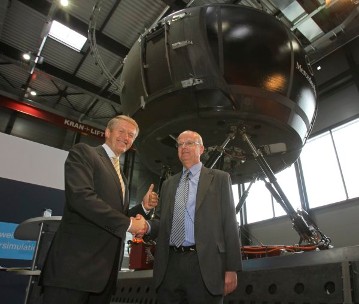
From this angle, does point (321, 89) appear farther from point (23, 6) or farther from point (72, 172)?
point (72, 172)

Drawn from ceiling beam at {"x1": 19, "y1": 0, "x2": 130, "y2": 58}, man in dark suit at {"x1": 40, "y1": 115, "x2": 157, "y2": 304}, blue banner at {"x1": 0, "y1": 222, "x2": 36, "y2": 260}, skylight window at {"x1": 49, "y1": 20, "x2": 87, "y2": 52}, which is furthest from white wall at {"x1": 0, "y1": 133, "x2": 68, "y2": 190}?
man in dark suit at {"x1": 40, "y1": 115, "x2": 157, "y2": 304}

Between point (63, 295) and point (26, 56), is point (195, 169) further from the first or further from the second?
point (26, 56)

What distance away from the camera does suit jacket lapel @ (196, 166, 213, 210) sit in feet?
5.99

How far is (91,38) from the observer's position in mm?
7203

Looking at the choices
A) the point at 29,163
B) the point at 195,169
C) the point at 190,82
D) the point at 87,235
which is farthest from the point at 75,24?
the point at 87,235

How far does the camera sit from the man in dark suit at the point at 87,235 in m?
1.51

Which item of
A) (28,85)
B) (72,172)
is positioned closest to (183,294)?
(72,172)

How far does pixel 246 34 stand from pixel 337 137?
24.2ft

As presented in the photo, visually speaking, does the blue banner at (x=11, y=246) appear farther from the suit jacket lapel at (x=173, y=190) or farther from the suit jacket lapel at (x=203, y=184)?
the suit jacket lapel at (x=203, y=184)

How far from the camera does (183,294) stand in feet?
5.44

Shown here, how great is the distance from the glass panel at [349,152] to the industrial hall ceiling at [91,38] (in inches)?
95.5

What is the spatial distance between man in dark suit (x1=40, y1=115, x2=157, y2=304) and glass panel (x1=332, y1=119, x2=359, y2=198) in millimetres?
7768

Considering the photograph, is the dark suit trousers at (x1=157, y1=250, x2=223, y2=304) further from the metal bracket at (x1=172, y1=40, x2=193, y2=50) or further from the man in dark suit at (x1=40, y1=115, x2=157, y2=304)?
the metal bracket at (x1=172, y1=40, x2=193, y2=50)

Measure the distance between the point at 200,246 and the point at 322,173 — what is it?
826cm
